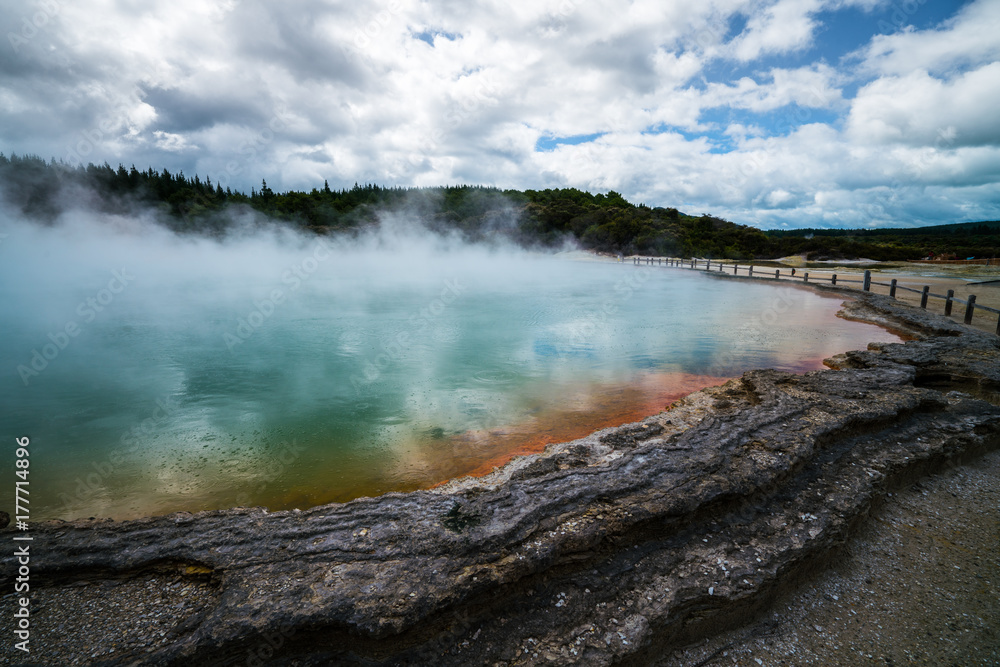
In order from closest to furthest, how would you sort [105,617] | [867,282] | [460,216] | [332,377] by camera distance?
[105,617]
[332,377]
[867,282]
[460,216]

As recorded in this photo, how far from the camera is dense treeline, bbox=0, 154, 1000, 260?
3759 cm

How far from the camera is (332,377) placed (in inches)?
292

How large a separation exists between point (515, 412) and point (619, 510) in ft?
10.2

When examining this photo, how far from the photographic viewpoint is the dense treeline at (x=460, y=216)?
3759cm

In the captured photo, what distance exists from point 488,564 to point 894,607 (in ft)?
7.10

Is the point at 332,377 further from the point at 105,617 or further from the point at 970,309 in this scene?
the point at 970,309

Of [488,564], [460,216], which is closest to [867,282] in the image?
[488,564]

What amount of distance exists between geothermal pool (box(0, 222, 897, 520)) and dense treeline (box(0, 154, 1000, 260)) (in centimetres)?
2703

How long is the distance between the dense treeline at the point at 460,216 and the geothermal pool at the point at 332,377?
88.7 feet

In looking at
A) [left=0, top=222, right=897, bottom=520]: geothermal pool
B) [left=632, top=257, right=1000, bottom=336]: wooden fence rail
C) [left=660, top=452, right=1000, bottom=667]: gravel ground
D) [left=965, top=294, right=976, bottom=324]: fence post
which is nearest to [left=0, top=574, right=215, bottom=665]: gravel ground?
[left=0, top=222, right=897, bottom=520]: geothermal pool

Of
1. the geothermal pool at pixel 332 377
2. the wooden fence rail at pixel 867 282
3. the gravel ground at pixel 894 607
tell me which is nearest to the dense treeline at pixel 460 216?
the wooden fence rail at pixel 867 282

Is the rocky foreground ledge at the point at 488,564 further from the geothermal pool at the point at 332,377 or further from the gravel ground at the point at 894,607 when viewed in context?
the geothermal pool at the point at 332,377

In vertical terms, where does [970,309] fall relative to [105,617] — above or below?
above

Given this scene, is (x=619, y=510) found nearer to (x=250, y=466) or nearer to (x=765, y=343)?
(x=250, y=466)
